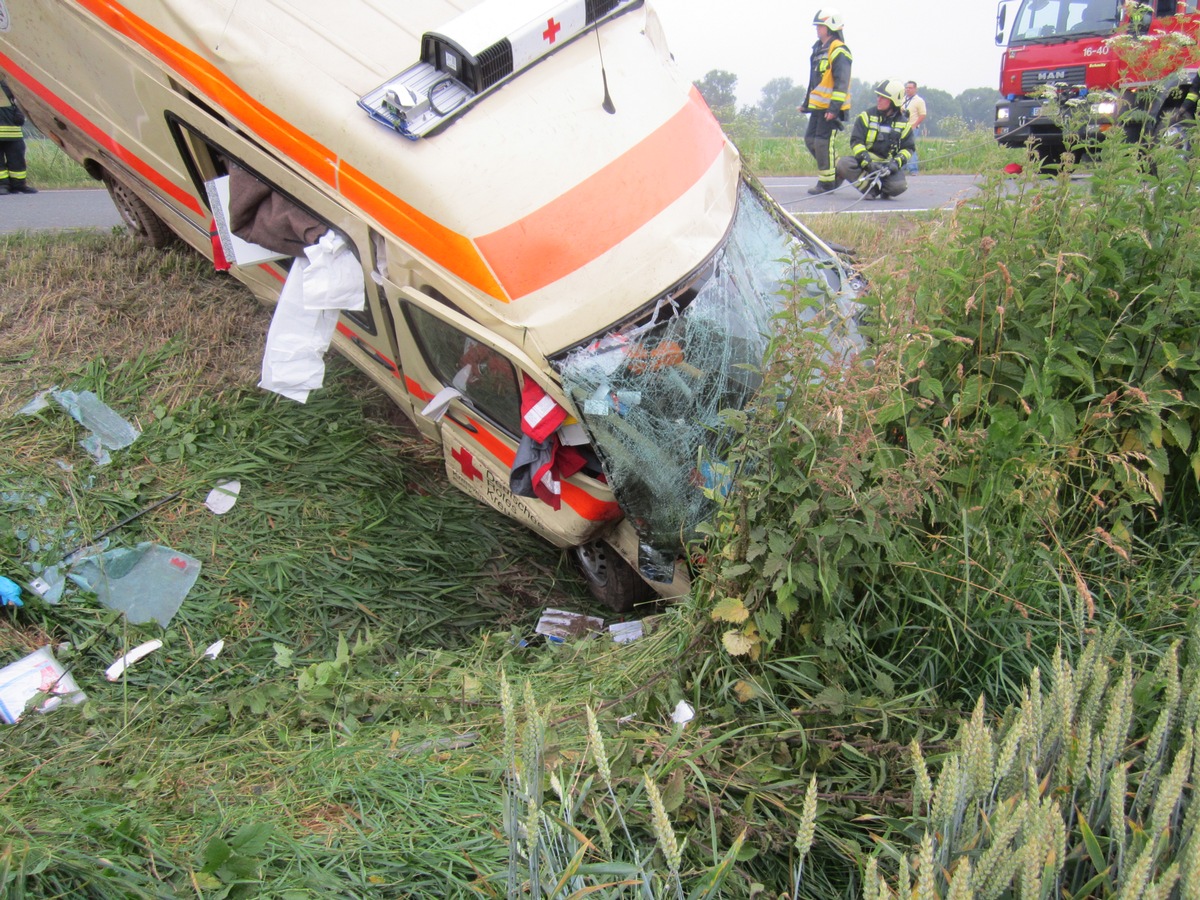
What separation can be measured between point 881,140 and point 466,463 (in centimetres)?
852

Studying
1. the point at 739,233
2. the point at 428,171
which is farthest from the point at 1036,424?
the point at 428,171

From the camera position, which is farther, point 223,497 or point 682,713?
point 223,497

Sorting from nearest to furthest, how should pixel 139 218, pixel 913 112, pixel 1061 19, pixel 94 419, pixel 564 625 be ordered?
1. pixel 564 625
2. pixel 94 419
3. pixel 139 218
4. pixel 1061 19
5. pixel 913 112

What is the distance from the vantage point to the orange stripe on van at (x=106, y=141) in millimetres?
4328

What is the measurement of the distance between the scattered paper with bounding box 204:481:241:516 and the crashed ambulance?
708 mm

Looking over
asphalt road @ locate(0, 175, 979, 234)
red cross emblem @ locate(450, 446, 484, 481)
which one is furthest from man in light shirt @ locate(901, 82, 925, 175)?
red cross emblem @ locate(450, 446, 484, 481)

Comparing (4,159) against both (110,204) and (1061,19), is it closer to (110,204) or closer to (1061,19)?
(110,204)

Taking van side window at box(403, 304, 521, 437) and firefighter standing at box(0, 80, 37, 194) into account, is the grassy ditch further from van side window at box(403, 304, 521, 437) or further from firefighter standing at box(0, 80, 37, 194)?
firefighter standing at box(0, 80, 37, 194)

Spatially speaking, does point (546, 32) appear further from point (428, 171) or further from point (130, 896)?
point (130, 896)

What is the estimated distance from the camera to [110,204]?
7.91 metres

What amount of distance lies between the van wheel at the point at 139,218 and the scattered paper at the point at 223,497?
6.74 ft

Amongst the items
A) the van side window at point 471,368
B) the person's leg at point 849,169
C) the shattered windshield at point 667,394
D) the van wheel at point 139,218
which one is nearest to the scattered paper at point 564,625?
the shattered windshield at point 667,394

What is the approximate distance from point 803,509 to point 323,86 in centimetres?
258

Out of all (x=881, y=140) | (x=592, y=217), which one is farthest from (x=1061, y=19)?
(x=592, y=217)
